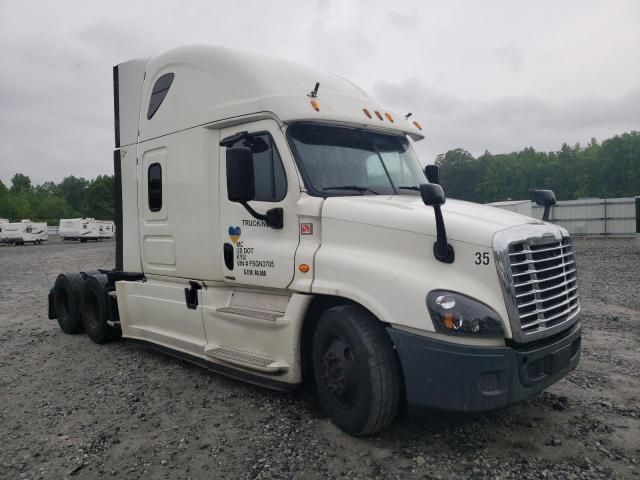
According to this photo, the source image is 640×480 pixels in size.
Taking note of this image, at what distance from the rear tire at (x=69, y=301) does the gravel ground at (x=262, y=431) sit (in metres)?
1.58

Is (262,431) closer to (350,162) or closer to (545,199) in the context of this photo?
(350,162)

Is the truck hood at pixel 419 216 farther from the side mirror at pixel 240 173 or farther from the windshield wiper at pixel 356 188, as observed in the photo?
the side mirror at pixel 240 173

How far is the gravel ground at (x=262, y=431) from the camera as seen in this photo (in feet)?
12.1

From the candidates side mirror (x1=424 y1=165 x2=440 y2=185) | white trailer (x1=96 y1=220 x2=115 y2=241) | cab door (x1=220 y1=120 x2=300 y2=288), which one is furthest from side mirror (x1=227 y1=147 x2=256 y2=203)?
white trailer (x1=96 y1=220 x2=115 y2=241)

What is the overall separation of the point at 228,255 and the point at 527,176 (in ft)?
307

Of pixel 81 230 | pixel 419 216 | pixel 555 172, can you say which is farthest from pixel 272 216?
pixel 555 172

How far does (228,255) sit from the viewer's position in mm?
5203

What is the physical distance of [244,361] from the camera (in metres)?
4.89

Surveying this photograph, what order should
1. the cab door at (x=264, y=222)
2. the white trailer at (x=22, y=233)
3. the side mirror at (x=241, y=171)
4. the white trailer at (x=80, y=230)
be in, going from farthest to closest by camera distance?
the white trailer at (x=80, y=230) < the white trailer at (x=22, y=233) < the cab door at (x=264, y=222) < the side mirror at (x=241, y=171)

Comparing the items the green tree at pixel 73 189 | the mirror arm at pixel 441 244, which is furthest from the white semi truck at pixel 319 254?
the green tree at pixel 73 189

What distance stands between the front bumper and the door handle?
2.02 m

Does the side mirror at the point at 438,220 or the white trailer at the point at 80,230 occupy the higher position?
the side mirror at the point at 438,220

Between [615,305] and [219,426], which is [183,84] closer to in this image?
[219,426]

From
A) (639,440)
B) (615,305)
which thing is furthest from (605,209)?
(639,440)
